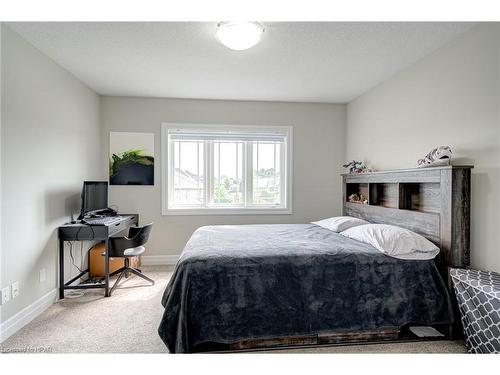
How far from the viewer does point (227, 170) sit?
4387mm

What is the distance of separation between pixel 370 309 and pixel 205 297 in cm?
124

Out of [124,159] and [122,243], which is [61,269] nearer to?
[122,243]

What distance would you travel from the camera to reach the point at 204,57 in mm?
2760

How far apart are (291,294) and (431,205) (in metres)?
1.57

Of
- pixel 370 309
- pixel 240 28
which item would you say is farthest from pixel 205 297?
pixel 240 28

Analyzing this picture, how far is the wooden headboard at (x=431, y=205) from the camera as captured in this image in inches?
85.2

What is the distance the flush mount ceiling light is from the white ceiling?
0.46 feet

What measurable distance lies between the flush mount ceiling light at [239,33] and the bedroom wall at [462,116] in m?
1.72

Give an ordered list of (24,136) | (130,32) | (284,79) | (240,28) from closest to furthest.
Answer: (240,28) < (130,32) < (24,136) < (284,79)

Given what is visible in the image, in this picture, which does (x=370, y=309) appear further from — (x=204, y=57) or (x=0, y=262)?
(x=0, y=262)

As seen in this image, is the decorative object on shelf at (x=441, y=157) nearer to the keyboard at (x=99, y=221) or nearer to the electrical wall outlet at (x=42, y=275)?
the keyboard at (x=99, y=221)

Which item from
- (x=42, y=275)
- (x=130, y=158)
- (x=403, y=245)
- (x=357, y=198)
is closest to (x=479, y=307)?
(x=403, y=245)

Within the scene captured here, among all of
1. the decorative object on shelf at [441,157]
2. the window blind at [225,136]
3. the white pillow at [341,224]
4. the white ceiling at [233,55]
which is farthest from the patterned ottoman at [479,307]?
the window blind at [225,136]

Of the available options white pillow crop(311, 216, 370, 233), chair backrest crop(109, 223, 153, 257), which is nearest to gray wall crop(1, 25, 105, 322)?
chair backrest crop(109, 223, 153, 257)
